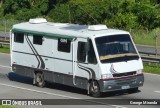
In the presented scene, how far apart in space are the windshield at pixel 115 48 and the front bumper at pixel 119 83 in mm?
706

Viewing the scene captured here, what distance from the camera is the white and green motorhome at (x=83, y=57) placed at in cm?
1964

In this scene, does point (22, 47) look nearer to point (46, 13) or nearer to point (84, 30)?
point (84, 30)

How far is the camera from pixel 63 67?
837 inches

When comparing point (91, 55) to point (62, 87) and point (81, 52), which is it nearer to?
point (81, 52)

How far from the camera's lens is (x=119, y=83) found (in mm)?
19594

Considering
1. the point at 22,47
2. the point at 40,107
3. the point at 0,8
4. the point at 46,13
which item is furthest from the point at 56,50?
the point at 0,8

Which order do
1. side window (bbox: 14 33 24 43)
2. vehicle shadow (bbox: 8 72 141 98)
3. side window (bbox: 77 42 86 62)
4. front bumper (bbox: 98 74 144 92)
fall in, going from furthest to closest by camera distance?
1. side window (bbox: 14 33 24 43)
2. vehicle shadow (bbox: 8 72 141 98)
3. side window (bbox: 77 42 86 62)
4. front bumper (bbox: 98 74 144 92)

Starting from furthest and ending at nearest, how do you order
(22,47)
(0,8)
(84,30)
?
(0,8), (22,47), (84,30)

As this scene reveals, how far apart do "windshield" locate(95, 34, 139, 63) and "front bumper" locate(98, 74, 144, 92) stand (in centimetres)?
71

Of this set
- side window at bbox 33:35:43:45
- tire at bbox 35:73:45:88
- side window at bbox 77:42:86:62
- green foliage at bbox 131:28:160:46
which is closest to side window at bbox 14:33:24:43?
side window at bbox 33:35:43:45

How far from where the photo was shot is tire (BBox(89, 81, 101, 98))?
19.8 m

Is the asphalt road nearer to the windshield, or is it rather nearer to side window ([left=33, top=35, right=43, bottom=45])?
the windshield

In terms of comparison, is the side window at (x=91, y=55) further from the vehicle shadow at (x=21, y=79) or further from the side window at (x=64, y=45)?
the vehicle shadow at (x=21, y=79)

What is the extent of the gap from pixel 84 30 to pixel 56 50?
1527 millimetres
